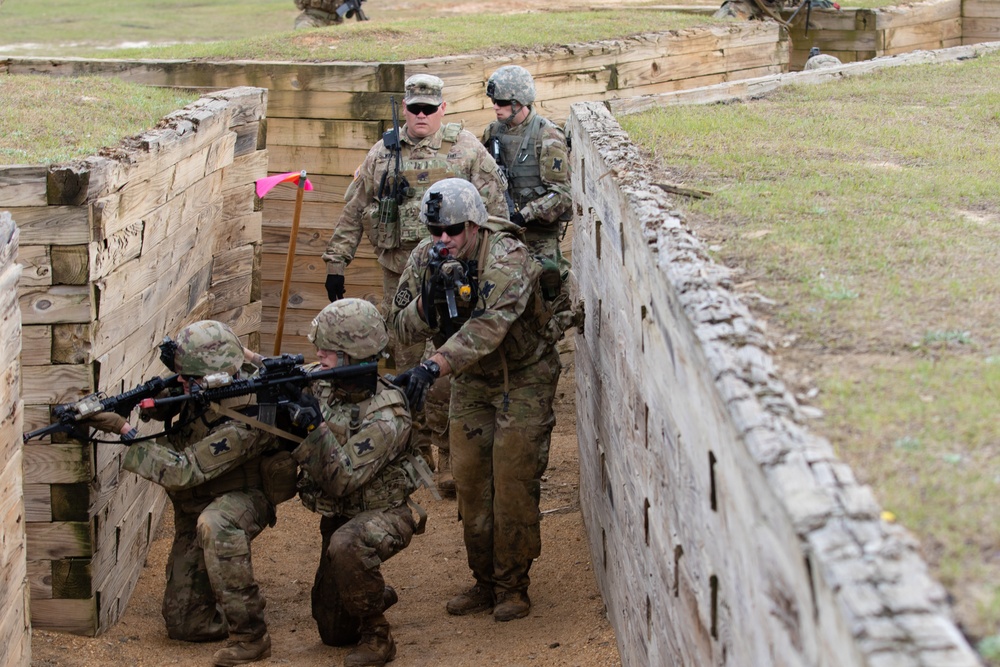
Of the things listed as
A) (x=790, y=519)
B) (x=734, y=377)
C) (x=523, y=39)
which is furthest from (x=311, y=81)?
(x=790, y=519)

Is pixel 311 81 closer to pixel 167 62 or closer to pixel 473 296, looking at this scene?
pixel 167 62

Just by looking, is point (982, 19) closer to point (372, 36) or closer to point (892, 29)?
point (892, 29)

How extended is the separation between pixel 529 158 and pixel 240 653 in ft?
12.4

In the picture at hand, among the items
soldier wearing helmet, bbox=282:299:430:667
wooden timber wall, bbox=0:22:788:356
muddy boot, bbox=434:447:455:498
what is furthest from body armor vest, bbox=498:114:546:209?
soldier wearing helmet, bbox=282:299:430:667

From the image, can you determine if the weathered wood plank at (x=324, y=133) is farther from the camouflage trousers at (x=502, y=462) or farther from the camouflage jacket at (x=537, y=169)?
the camouflage trousers at (x=502, y=462)

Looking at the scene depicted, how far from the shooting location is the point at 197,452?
5.48 metres

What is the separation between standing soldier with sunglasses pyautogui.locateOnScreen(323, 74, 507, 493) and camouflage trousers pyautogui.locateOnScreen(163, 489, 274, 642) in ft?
6.40

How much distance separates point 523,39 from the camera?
10828 millimetres

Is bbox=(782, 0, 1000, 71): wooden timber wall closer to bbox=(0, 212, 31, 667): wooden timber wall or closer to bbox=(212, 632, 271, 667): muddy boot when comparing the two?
bbox=(212, 632, 271, 667): muddy boot

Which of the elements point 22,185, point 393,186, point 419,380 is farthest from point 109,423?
point 393,186

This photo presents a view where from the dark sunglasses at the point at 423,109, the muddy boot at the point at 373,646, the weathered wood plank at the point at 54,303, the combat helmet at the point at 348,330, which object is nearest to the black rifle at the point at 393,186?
the dark sunglasses at the point at 423,109

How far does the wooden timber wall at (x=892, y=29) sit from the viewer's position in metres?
15.4

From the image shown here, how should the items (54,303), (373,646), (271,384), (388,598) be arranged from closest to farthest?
1. (54,303)
2. (271,384)
3. (373,646)
4. (388,598)

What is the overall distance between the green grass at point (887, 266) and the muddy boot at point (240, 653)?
106 inches
